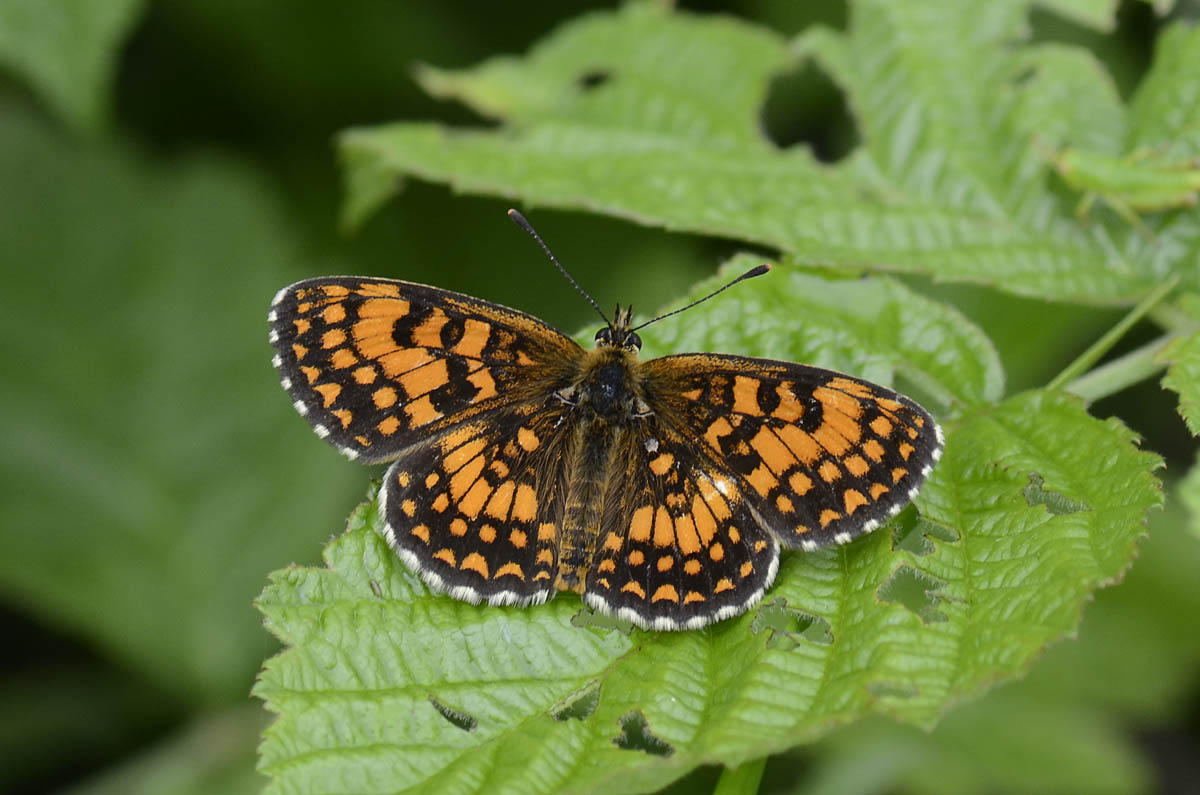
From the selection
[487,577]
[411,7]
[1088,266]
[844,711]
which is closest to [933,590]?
[844,711]

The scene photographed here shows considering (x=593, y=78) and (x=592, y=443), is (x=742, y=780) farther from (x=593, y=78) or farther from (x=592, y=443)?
(x=593, y=78)

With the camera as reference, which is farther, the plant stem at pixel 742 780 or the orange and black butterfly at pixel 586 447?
the orange and black butterfly at pixel 586 447

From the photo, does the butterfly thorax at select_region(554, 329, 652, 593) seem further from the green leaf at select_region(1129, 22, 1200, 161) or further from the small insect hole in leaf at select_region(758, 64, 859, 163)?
the small insect hole in leaf at select_region(758, 64, 859, 163)

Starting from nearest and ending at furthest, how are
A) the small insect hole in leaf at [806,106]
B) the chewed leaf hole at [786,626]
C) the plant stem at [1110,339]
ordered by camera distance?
the chewed leaf hole at [786,626] → the plant stem at [1110,339] → the small insect hole in leaf at [806,106]

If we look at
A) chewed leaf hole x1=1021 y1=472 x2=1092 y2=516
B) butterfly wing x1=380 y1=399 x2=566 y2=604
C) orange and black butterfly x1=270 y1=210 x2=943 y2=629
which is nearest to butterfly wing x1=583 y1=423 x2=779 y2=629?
orange and black butterfly x1=270 y1=210 x2=943 y2=629

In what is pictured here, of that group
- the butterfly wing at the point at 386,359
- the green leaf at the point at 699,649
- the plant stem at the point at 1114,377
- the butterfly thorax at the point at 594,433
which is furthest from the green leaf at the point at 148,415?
the plant stem at the point at 1114,377

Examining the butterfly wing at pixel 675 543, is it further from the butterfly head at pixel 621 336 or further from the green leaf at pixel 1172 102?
the green leaf at pixel 1172 102

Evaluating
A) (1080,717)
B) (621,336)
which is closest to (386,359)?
(621,336)
